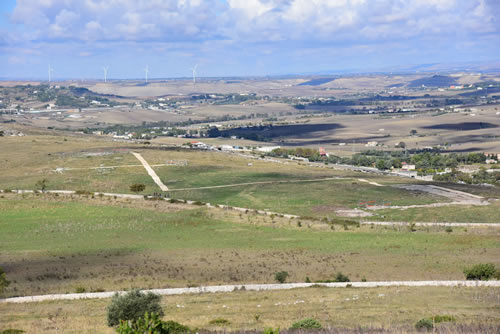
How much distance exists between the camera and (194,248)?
5438cm

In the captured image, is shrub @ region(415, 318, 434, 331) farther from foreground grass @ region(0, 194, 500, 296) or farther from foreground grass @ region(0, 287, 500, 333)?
foreground grass @ region(0, 194, 500, 296)

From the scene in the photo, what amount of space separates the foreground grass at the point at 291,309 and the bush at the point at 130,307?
0.68 m

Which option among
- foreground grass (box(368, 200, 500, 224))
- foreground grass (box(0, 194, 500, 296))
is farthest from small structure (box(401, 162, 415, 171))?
foreground grass (box(0, 194, 500, 296))

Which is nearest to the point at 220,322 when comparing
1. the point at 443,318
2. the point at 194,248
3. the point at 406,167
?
the point at 443,318

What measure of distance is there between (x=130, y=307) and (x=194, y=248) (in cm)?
2840

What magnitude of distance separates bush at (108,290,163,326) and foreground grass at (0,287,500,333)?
68 cm

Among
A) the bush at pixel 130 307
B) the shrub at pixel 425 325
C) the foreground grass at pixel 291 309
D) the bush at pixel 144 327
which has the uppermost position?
the bush at pixel 144 327

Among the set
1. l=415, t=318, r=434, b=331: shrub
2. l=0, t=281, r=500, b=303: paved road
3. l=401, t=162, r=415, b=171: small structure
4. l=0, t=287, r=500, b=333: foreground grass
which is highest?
l=415, t=318, r=434, b=331: shrub

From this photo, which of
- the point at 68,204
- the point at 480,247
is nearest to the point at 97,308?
the point at 480,247

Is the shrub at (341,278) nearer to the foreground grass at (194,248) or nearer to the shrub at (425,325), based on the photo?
the foreground grass at (194,248)

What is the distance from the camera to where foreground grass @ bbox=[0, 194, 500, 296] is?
42.3m

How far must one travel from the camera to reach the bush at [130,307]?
84.3 feet

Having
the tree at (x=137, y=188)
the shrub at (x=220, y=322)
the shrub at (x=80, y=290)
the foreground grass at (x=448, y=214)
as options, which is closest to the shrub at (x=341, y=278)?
the shrub at (x=220, y=322)

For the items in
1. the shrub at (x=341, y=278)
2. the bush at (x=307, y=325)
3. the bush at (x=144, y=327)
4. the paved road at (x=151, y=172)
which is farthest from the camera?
the paved road at (x=151, y=172)
